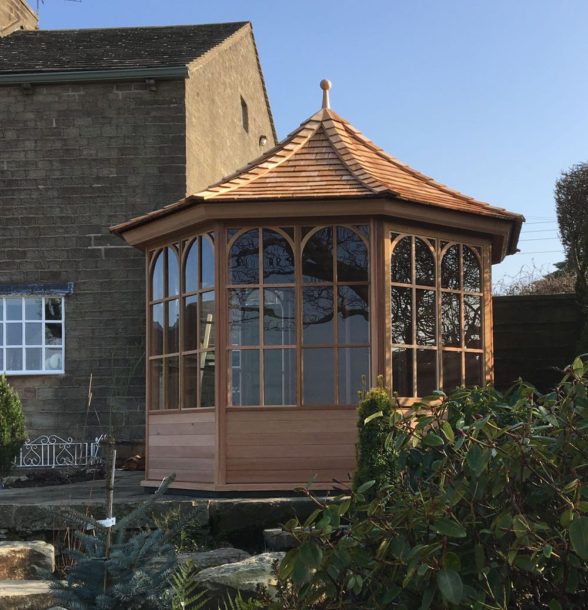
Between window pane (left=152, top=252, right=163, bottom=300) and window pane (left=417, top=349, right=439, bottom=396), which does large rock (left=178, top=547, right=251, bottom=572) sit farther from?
window pane (left=152, top=252, right=163, bottom=300)

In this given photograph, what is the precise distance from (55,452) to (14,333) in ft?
5.95

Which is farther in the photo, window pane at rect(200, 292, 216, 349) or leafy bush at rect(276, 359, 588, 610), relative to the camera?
window pane at rect(200, 292, 216, 349)

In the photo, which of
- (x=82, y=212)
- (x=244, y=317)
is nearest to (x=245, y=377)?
(x=244, y=317)

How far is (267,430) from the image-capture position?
29.0 ft

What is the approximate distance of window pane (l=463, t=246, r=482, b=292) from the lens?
9656mm

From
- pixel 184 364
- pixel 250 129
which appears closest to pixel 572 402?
pixel 184 364

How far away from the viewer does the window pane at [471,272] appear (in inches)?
380

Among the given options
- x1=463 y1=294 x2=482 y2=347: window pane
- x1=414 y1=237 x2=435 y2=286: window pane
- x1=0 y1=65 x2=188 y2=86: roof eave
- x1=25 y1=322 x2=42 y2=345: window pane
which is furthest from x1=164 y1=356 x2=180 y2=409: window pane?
x1=0 y1=65 x2=188 y2=86: roof eave

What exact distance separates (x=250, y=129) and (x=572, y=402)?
51.0ft

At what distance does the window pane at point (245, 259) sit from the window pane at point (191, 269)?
19.4 inches

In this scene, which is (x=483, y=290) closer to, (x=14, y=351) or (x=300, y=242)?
(x=300, y=242)

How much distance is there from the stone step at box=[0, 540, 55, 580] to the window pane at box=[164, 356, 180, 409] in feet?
7.54

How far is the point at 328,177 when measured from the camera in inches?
371

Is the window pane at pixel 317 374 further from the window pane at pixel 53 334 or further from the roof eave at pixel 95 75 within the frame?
the roof eave at pixel 95 75
